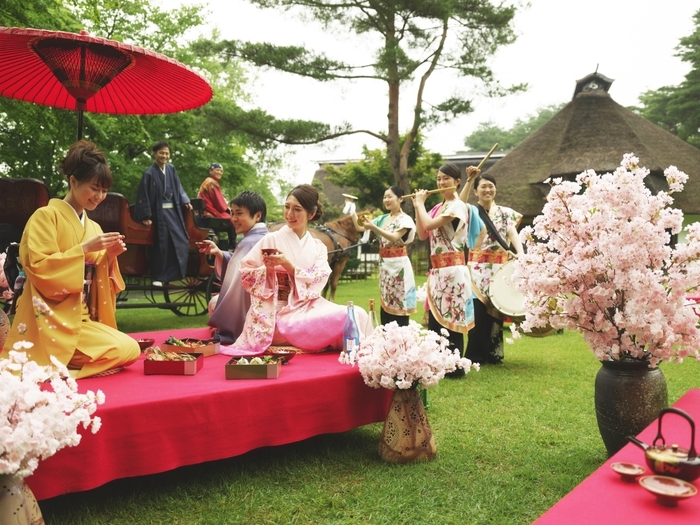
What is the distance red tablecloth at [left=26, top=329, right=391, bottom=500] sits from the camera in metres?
2.69

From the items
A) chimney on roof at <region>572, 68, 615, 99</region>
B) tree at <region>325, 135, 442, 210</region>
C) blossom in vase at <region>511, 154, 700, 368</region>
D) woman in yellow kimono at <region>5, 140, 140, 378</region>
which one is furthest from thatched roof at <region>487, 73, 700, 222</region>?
woman in yellow kimono at <region>5, 140, 140, 378</region>

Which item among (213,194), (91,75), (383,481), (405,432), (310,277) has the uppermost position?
(91,75)

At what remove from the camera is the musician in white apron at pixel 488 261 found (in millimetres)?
6348

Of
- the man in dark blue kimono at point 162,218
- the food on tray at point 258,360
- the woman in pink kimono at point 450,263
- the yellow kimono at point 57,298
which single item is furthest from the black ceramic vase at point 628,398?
the man in dark blue kimono at point 162,218

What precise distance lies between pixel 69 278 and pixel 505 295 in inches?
172

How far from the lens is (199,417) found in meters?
3.04

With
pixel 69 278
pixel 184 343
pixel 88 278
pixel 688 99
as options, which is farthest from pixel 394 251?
pixel 688 99

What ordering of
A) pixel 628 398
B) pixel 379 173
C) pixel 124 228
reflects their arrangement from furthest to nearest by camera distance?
pixel 379 173 < pixel 124 228 < pixel 628 398

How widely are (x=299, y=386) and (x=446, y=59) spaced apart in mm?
13673

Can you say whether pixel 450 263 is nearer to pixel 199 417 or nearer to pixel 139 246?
pixel 199 417

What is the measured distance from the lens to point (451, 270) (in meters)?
5.62

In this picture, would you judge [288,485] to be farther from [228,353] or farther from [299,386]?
[228,353]

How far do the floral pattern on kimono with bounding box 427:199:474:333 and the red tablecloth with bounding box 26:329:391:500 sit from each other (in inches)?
75.9

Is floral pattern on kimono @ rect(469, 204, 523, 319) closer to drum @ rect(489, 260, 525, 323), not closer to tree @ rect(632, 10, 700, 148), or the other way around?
drum @ rect(489, 260, 525, 323)
